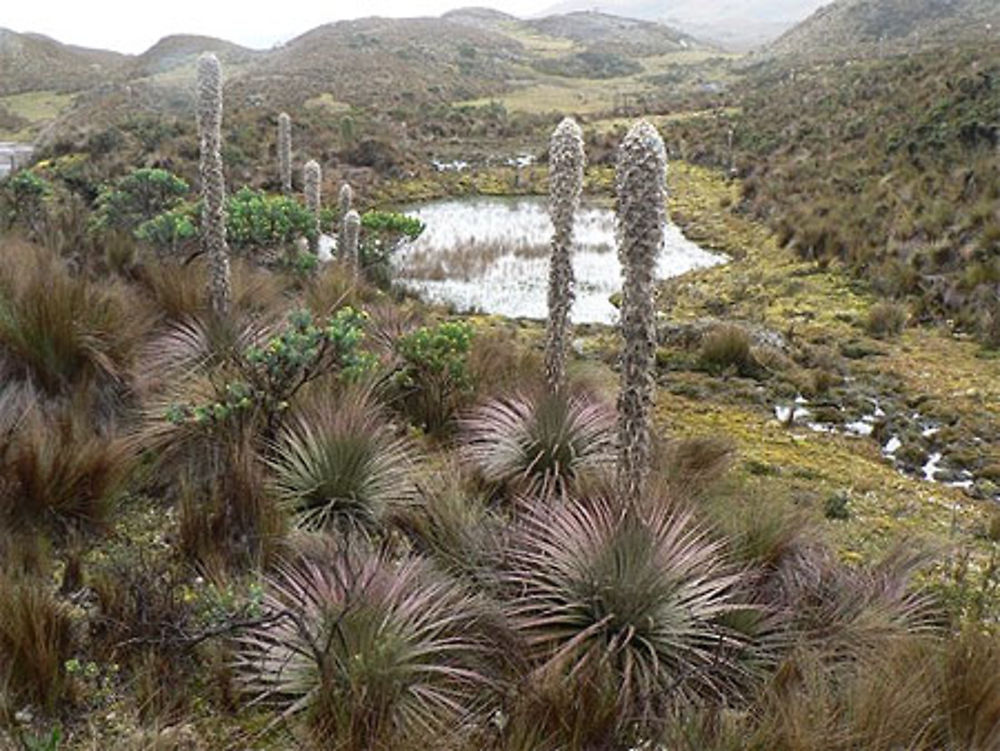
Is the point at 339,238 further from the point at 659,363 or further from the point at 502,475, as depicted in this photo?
the point at 502,475

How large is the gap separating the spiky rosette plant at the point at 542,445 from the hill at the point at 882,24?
198 feet

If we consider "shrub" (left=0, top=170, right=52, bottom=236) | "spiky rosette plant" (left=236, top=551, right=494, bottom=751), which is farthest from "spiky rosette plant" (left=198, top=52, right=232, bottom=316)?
"shrub" (left=0, top=170, right=52, bottom=236)

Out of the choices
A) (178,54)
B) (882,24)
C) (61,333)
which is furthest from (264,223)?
(178,54)

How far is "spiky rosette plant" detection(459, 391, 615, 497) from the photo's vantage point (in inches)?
240

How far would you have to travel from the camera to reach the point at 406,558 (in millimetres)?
4570

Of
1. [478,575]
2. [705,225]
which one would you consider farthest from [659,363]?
[705,225]

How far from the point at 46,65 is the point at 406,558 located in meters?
94.7

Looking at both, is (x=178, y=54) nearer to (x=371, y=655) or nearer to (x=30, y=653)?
(x=30, y=653)

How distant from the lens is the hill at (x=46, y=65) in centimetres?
7247

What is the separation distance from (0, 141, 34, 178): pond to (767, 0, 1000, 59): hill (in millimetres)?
50531

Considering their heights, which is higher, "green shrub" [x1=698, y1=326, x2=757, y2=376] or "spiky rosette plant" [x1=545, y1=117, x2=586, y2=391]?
"spiky rosette plant" [x1=545, y1=117, x2=586, y2=391]

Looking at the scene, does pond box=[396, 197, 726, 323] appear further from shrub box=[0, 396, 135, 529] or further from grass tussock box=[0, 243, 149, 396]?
shrub box=[0, 396, 135, 529]

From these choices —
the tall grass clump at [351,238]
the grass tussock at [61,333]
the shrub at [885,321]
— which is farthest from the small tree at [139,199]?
the shrub at [885,321]

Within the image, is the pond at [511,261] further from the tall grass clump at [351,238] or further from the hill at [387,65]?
the hill at [387,65]
